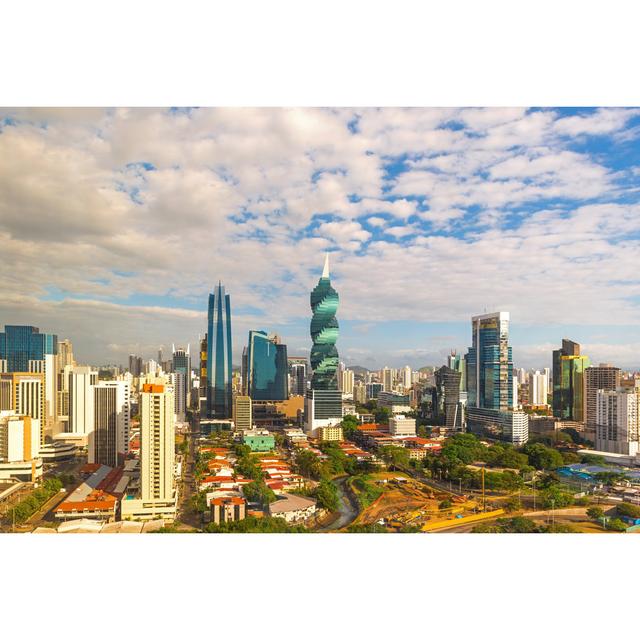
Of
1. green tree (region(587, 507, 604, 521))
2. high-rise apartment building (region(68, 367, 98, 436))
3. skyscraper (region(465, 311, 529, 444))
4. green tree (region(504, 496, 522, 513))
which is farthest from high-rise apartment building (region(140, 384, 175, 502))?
skyscraper (region(465, 311, 529, 444))

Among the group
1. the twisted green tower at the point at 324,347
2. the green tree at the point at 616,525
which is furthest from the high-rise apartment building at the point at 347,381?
the green tree at the point at 616,525

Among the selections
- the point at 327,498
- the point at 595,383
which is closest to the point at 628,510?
the point at 327,498

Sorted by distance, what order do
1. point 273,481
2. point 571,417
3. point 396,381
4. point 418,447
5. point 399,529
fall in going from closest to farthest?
point 399,529, point 273,481, point 418,447, point 571,417, point 396,381

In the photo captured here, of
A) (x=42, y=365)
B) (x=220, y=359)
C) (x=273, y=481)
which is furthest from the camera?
(x=220, y=359)

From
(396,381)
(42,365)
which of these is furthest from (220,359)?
(42,365)

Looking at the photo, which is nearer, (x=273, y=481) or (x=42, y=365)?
(x=273, y=481)

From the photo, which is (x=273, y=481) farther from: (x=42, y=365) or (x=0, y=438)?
(x=42, y=365)
